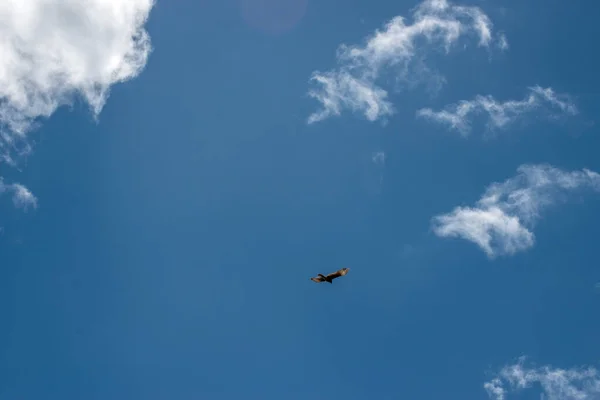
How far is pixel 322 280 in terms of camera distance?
93375mm
